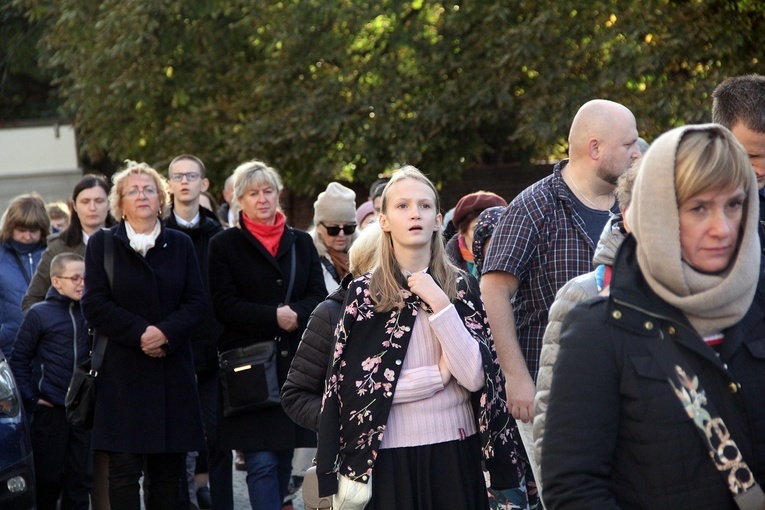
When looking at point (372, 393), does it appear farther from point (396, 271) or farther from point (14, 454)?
point (14, 454)

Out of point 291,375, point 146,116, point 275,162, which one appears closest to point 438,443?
point 291,375

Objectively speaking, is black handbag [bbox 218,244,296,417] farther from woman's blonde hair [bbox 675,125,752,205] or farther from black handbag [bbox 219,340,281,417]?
woman's blonde hair [bbox 675,125,752,205]

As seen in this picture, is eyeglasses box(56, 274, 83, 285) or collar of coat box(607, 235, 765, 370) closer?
collar of coat box(607, 235, 765, 370)

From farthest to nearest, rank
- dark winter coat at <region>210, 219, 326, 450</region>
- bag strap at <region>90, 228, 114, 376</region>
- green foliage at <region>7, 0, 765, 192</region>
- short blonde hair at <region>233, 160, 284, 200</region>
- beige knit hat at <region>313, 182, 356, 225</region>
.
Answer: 1. green foliage at <region>7, 0, 765, 192</region>
2. beige knit hat at <region>313, 182, 356, 225</region>
3. short blonde hair at <region>233, 160, 284, 200</region>
4. dark winter coat at <region>210, 219, 326, 450</region>
5. bag strap at <region>90, 228, 114, 376</region>

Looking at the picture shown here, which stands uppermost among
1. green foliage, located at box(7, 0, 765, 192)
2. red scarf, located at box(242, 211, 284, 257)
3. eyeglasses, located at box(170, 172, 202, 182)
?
green foliage, located at box(7, 0, 765, 192)

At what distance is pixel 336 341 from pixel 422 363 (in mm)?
349

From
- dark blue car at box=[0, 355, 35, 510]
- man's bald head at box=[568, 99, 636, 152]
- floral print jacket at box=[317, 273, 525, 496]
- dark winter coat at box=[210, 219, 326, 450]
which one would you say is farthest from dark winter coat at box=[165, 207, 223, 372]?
man's bald head at box=[568, 99, 636, 152]

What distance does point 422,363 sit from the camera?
192 inches

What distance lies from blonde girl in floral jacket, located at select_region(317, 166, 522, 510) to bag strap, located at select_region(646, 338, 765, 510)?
6.80ft

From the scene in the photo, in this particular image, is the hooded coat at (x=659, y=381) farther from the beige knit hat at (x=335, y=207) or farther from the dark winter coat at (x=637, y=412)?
the beige knit hat at (x=335, y=207)

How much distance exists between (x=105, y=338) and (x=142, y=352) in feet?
0.73

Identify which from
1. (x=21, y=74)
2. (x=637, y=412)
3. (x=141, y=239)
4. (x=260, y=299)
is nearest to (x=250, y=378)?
(x=260, y=299)

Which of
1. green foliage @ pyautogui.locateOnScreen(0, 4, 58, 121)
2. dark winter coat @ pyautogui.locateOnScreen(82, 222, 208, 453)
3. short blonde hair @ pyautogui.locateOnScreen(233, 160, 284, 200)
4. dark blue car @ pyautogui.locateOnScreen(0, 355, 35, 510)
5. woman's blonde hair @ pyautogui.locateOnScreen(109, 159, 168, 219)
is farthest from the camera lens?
green foliage @ pyautogui.locateOnScreen(0, 4, 58, 121)

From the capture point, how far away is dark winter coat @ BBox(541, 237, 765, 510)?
2734 millimetres
